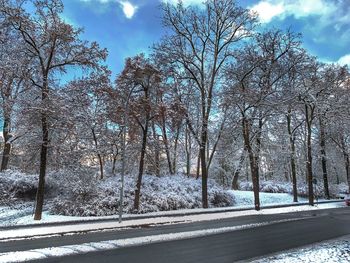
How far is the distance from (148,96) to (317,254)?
824 inches

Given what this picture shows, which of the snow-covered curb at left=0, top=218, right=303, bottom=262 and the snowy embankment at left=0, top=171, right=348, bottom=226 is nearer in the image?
the snow-covered curb at left=0, top=218, right=303, bottom=262

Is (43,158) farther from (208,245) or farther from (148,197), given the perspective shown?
(208,245)

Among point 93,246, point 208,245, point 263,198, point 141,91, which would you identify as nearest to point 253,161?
point 141,91

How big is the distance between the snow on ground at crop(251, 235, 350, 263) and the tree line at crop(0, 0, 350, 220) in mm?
14851

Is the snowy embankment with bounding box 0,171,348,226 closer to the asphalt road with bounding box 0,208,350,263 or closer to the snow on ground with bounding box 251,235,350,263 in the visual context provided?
the asphalt road with bounding box 0,208,350,263

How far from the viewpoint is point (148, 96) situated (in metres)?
29.5

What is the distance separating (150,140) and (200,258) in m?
20.5

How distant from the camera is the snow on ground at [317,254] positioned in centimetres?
992

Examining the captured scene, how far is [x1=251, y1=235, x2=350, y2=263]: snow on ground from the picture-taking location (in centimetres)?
992

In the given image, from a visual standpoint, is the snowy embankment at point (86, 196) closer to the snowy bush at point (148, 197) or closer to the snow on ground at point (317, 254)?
the snowy bush at point (148, 197)

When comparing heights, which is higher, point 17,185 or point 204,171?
point 204,171

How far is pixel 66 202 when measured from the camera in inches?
1053

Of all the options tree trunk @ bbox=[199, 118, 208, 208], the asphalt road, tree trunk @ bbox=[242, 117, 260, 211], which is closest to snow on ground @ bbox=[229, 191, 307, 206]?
tree trunk @ bbox=[199, 118, 208, 208]

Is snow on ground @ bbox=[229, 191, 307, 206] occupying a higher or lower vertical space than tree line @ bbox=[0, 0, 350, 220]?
lower
